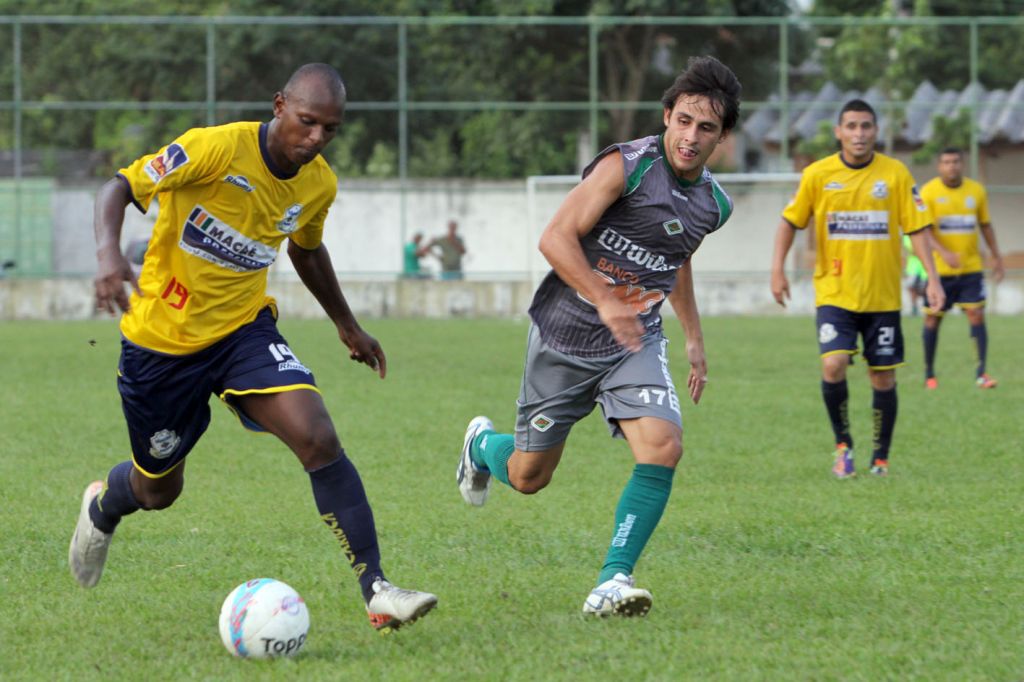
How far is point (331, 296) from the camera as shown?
596 centimetres

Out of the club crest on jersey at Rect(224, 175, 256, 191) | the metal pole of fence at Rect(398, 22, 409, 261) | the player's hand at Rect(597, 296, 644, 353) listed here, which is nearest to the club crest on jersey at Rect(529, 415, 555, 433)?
the player's hand at Rect(597, 296, 644, 353)

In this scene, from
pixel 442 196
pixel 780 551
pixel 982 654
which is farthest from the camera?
pixel 442 196

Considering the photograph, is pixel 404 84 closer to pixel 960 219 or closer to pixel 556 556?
pixel 960 219

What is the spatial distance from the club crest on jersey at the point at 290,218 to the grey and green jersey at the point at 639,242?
39.5 inches

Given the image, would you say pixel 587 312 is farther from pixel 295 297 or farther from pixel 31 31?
pixel 31 31

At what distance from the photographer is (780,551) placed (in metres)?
6.64

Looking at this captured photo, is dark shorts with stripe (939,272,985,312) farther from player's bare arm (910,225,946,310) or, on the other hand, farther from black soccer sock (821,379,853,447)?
black soccer sock (821,379,853,447)

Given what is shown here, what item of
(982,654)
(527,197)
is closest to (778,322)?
(527,197)

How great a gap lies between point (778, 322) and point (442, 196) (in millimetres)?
7405

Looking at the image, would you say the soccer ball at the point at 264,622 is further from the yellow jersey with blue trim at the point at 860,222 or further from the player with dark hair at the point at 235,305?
the yellow jersey with blue trim at the point at 860,222

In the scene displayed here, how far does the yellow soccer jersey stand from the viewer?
51.0 ft

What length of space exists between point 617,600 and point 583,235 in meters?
1.33

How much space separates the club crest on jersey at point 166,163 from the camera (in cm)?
514

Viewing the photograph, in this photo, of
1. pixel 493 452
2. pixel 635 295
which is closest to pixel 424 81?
pixel 493 452
